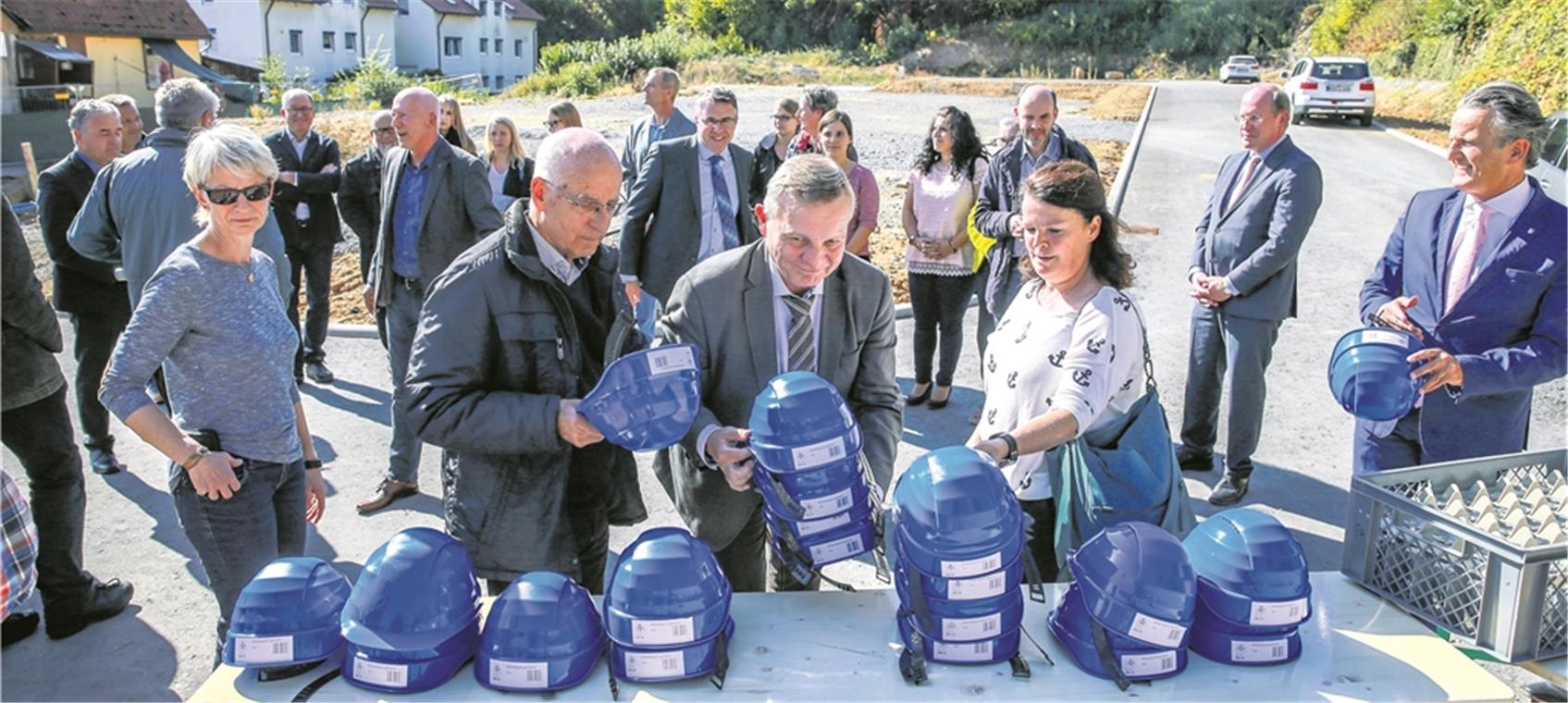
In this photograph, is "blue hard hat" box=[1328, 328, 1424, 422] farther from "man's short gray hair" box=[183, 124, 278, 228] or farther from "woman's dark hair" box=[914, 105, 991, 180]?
"woman's dark hair" box=[914, 105, 991, 180]

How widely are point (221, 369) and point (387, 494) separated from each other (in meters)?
2.45

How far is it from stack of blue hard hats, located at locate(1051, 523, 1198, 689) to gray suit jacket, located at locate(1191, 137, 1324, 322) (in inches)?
126

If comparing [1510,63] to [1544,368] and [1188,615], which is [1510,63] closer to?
[1544,368]

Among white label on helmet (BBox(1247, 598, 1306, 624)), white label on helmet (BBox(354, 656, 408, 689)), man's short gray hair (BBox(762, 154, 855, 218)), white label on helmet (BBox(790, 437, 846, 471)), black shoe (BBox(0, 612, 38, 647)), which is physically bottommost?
black shoe (BBox(0, 612, 38, 647))

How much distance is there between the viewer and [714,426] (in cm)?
261

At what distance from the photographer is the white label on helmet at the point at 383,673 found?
207 cm

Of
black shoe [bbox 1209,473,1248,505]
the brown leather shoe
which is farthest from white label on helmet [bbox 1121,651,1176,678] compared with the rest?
the brown leather shoe

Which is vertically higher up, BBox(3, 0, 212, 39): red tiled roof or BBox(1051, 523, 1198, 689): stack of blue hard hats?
BBox(3, 0, 212, 39): red tiled roof

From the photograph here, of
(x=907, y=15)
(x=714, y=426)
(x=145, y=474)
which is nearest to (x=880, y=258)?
(x=145, y=474)

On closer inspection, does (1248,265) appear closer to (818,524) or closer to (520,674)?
(818,524)

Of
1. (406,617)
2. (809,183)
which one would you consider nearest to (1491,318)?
(809,183)

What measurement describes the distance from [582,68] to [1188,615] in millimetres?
44997

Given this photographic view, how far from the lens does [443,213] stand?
17.1ft

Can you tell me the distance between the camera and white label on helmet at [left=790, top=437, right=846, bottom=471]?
2.19 meters
